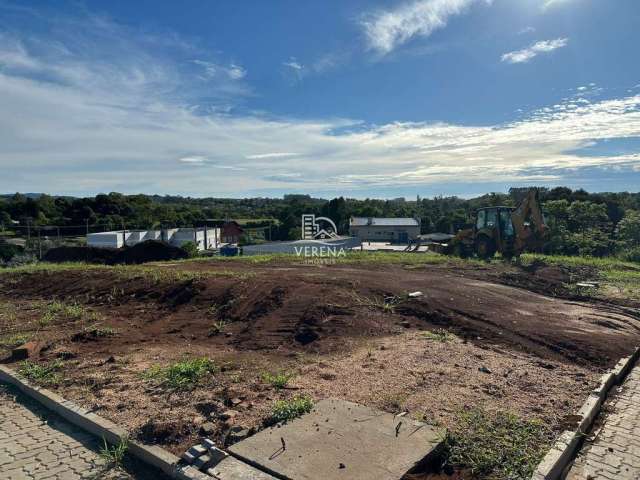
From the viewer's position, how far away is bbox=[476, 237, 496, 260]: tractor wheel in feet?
59.5

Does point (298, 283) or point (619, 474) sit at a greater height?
point (298, 283)

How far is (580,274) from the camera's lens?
13.8m

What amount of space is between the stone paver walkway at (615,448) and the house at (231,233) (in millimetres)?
49681

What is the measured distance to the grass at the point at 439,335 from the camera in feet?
22.2

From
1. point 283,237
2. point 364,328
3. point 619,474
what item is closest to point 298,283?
point 364,328

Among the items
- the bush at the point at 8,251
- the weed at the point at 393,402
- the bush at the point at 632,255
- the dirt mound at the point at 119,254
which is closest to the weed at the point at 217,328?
the weed at the point at 393,402

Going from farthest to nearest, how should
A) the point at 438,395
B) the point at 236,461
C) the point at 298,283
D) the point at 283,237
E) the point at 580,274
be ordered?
the point at 283,237
the point at 580,274
the point at 298,283
the point at 438,395
the point at 236,461

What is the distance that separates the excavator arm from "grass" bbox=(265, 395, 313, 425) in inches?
584

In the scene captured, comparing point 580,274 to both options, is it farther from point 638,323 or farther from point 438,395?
point 438,395

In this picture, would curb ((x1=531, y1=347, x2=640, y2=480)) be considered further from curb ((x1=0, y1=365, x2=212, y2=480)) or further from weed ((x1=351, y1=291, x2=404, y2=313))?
weed ((x1=351, y1=291, x2=404, y2=313))

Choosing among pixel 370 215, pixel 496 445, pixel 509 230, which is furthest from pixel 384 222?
pixel 496 445

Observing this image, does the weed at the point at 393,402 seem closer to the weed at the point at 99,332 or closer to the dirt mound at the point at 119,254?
the weed at the point at 99,332

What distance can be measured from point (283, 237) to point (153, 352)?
45.3 meters

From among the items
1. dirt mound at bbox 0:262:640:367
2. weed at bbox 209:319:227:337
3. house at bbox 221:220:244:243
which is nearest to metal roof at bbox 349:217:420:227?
house at bbox 221:220:244:243
